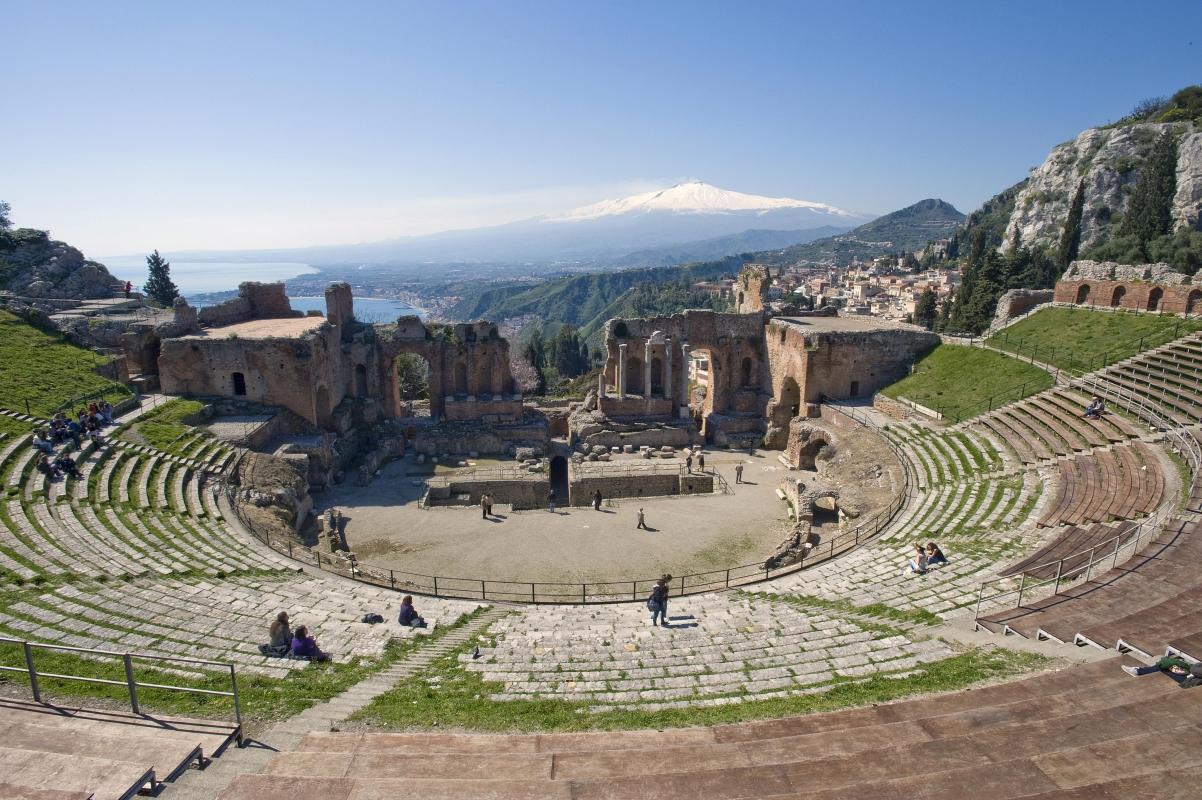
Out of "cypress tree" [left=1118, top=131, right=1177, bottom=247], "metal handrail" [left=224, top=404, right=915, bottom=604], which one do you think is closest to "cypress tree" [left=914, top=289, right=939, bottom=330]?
"cypress tree" [left=1118, top=131, right=1177, bottom=247]

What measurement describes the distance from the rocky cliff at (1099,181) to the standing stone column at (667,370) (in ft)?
179

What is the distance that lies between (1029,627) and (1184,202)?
244ft

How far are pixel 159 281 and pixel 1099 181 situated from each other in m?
98.8

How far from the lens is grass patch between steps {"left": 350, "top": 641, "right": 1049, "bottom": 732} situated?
29.3 feet

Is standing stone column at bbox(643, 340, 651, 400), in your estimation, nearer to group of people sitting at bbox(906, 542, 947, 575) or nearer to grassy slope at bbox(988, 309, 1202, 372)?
grassy slope at bbox(988, 309, 1202, 372)

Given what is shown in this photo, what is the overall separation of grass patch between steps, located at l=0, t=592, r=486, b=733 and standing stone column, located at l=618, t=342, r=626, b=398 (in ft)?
84.1

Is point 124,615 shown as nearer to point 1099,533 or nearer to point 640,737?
point 640,737

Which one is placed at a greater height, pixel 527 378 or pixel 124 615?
pixel 124 615

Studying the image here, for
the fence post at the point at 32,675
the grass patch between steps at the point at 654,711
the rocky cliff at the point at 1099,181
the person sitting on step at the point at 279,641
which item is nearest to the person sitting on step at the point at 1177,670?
the grass patch between steps at the point at 654,711

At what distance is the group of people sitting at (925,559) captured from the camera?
49.1ft

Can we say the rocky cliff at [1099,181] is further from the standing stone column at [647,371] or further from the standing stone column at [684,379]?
the standing stone column at [647,371]

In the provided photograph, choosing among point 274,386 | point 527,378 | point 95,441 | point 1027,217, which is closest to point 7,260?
point 274,386

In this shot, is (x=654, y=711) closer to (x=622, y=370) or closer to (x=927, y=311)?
(x=622, y=370)

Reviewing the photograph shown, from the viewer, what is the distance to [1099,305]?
3119 cm
